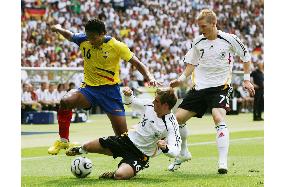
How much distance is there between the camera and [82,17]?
4750cm

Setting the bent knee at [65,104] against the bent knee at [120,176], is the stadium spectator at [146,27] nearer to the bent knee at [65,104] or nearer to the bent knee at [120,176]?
the bent knee at [65,104]

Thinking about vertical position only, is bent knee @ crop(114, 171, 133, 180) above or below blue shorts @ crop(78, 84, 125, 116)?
below

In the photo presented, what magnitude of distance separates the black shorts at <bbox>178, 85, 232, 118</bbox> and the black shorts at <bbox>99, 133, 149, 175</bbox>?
1.86 meters

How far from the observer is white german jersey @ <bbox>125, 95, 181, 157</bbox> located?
35.8ft

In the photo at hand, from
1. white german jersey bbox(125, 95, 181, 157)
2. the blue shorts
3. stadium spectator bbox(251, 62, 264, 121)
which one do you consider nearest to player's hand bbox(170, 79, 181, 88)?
white german jersey bbox(125, 95, 181, 157)

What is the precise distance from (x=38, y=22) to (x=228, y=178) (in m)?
34.3

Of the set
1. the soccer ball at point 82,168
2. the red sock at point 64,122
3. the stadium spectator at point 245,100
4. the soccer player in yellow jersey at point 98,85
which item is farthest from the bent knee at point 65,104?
the stadium spectator at point 245,100

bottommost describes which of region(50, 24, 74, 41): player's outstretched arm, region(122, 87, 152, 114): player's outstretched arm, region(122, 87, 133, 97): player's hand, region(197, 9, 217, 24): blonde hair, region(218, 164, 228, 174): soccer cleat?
region(218, 164, 228, 174): soccer cleat

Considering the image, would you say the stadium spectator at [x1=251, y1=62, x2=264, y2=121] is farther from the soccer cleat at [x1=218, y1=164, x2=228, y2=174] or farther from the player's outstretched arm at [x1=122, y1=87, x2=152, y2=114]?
the player's outstretched arm at [x1=122, y1=87, x2=152, y2=114]

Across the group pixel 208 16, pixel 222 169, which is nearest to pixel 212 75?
pixel 208 16

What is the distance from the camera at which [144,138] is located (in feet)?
36.4

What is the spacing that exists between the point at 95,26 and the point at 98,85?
1.22 meters
